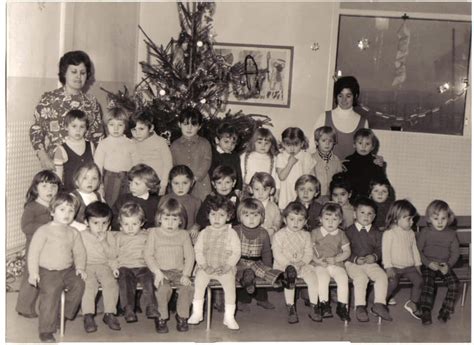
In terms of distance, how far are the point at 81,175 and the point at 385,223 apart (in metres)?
1.98

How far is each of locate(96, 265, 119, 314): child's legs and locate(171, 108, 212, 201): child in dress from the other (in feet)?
3.40

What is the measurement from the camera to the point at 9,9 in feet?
12.4

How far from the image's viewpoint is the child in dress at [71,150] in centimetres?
420

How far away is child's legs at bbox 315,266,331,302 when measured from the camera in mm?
4125

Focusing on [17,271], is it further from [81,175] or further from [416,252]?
[416,252]

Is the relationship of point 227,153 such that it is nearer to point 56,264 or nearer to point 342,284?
point 342,284

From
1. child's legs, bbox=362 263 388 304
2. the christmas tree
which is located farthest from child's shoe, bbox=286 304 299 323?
the christmas tree

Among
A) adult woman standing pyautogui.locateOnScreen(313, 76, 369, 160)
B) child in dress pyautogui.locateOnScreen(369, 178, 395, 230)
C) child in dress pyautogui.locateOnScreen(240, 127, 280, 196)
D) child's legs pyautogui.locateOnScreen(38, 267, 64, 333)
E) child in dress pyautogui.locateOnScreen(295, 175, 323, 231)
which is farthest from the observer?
adult woman standing pyautogui.locateOnScreen(313, 76, 369, 160)

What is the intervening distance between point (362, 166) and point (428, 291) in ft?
3.66

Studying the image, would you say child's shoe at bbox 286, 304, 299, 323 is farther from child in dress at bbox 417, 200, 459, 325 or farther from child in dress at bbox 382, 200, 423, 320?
child in dress at bbox 417, 200, 459, 325

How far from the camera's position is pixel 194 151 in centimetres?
474

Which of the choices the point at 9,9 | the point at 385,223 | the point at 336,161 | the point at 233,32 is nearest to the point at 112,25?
the point at 233,32

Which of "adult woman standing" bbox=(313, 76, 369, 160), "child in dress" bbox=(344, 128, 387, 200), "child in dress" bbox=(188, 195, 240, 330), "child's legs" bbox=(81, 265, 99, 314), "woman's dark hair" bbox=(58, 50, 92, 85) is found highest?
"woman's dark hair" bbox=(58, 50, 92, 85)

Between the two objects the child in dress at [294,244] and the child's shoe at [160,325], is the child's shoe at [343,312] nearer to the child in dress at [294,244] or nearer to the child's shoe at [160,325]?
the child in dress at [294,244]
